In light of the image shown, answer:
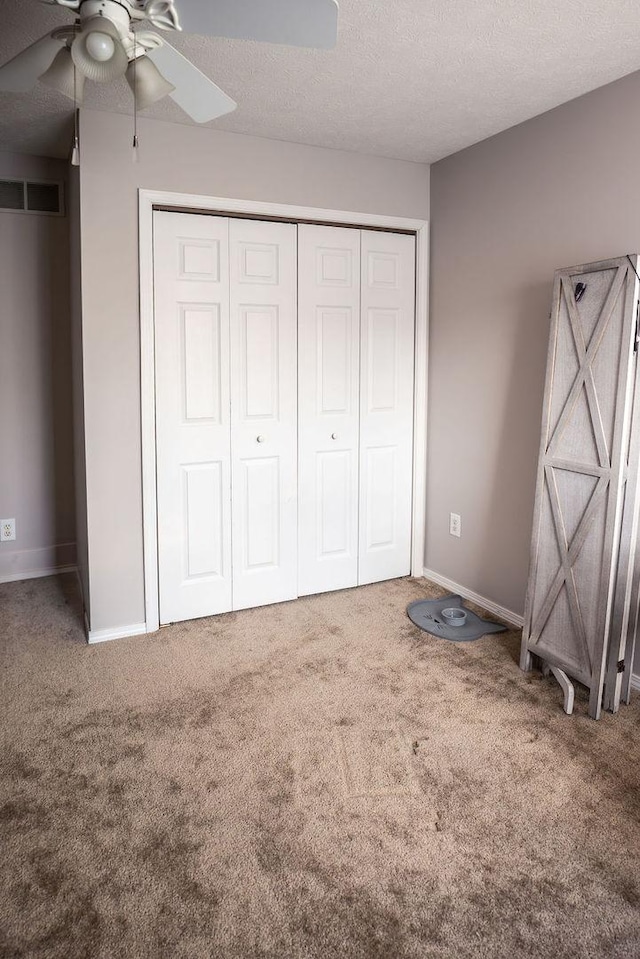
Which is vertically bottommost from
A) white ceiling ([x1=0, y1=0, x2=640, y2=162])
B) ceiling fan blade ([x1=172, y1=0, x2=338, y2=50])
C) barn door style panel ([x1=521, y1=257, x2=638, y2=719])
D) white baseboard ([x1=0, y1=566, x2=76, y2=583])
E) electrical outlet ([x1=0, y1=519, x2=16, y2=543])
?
white baseboard ([x1=0, y1=566, x2=76, y2=583])

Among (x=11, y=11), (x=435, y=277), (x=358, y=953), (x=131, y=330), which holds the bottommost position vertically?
(x=358, y=953)

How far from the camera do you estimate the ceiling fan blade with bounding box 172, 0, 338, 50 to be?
148 cm

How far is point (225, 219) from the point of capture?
10.5ft

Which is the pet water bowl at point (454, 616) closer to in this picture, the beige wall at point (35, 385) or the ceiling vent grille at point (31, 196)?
the beige wall at point (35, 385)

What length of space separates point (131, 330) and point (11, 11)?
1.25 m

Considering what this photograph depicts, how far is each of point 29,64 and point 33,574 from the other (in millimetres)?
3028

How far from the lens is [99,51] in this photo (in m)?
1.57

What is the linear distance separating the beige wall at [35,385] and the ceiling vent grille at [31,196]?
38mm

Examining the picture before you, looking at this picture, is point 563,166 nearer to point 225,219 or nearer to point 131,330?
point 225,219

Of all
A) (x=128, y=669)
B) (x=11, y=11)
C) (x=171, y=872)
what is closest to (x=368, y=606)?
(x=128, y=669)

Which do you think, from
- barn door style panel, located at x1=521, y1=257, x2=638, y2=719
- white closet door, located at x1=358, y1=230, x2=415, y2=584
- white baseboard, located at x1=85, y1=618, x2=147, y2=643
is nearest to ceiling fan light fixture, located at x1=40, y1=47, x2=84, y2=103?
barn door style panel, located at x1=521, y1=257, x2=638, y2=719

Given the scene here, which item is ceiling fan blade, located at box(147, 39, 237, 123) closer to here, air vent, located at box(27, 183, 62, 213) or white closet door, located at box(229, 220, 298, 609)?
white closet door, located at box(229, 220, 298, 609)

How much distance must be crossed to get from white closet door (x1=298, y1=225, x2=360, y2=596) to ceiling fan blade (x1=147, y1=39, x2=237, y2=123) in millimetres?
1493

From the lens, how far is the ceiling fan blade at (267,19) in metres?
1.48
